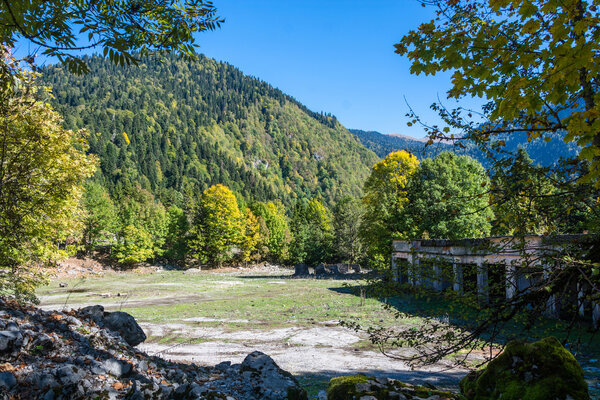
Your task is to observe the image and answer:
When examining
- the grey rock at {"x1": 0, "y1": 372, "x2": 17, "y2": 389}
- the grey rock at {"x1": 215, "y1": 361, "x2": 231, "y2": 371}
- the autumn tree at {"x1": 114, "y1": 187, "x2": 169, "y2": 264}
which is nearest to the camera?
the grey rock at {"x1": 0, "y1": 372, "x2": 17, "y2": 389}

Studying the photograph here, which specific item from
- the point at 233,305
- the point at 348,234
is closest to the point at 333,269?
the point at 348,234

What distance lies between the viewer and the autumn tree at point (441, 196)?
2941 centimetres

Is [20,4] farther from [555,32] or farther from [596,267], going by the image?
[596,267]

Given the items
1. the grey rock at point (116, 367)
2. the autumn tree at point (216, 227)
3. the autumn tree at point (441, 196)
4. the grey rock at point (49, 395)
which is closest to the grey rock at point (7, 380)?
the grey rock at point (49, 395)

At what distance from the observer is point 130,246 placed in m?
56.8

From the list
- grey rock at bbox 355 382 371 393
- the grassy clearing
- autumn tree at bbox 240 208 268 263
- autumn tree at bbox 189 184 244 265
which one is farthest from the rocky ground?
autumn tree at bbox 240 208 268 263

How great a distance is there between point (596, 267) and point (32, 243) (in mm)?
15437

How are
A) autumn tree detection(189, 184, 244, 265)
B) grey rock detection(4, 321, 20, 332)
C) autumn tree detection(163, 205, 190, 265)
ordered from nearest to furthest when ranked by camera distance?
grey rock detection(4, 321, 20, 332) < autumn tree detection(189, 184, 244, 265) < autumn tree detection(163, 205, 190, 265)

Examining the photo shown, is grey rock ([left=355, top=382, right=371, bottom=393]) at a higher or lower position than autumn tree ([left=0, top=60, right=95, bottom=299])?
lower

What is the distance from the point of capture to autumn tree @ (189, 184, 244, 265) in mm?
59188

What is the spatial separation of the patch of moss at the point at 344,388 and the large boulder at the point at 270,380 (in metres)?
1.56

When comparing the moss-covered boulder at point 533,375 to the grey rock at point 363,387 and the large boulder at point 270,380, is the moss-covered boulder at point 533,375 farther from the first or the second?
the large boulder at point 270,380

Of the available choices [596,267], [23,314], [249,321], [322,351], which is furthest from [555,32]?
[249,321]

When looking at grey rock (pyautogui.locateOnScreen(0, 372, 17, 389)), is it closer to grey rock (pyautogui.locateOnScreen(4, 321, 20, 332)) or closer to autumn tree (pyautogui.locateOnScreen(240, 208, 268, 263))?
grey rock (pyautogui.locateOnScreen(4, 321, 20, 332))
